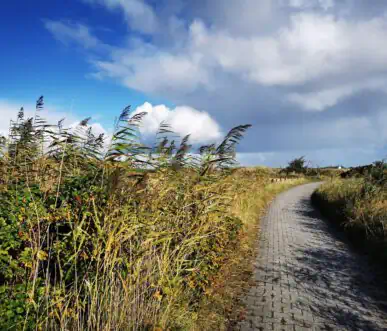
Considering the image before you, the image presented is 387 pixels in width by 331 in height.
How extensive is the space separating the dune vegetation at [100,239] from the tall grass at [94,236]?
15 millimetres

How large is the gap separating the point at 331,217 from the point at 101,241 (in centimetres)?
1221

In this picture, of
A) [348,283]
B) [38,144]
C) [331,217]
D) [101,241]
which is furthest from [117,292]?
[331,217]

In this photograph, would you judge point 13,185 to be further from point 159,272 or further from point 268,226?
point 268,226

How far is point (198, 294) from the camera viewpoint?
193 inches

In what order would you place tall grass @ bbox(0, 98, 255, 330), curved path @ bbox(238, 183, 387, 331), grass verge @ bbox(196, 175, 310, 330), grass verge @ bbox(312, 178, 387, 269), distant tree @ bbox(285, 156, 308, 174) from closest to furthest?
tall grass @ bbox(0, 98, 255, 330) < grass verge @ bbox(196, 175, 310, 330) < curved path @ bbox(238, 183, 387, 331) < grass verge @ bbox(312, 178, 387, 269) < distant tree @ bbox(285, 156, 308, 174)

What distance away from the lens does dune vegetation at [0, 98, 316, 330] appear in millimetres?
3275

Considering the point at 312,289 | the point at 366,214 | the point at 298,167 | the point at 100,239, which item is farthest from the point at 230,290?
the point at 298,167

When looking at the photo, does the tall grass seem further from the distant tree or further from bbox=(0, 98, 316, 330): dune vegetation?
the distant tree

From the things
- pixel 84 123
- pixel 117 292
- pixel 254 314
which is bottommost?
pixel 254 314

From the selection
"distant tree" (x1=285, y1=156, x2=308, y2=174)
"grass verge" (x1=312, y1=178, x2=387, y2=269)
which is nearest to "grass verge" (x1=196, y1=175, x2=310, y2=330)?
"grass verge" (x1=312, y1=178, x2=387, y2=269)

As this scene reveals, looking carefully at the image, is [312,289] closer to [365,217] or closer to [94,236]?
[94,236]

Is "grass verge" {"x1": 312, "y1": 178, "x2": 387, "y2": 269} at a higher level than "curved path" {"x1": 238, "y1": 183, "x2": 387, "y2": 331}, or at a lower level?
higher

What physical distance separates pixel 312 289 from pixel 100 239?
425 cm

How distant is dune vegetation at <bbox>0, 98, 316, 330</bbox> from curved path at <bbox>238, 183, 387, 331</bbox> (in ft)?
2.09
